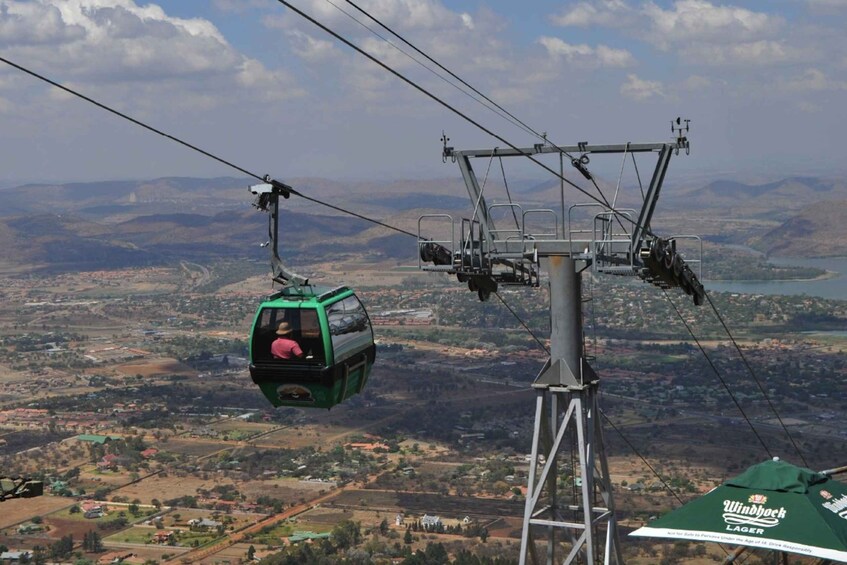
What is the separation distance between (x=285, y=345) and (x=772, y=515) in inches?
233

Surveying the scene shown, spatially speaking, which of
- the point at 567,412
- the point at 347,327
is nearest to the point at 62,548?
the point at 347,327

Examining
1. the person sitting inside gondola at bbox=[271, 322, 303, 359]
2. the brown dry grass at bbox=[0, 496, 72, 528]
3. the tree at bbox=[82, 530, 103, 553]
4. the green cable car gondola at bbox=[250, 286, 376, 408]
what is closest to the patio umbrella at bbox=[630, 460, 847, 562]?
the green cable car gondola at bbox=[250, 286, 376, 408]

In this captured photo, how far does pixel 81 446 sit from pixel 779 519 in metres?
72.6

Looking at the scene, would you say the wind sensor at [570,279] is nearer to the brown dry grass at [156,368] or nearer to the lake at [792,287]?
the brown dry grass at [156,368]

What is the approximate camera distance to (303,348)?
46.5ft

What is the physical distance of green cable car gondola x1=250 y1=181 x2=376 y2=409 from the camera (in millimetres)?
14055

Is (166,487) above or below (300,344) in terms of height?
below

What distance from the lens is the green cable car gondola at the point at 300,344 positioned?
1405cm

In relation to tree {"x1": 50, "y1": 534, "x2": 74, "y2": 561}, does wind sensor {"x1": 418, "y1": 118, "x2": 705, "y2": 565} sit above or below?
above

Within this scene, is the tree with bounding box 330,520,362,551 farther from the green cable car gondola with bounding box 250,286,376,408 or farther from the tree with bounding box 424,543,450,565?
the green cable car gondola with bounding box 250,286,376,408

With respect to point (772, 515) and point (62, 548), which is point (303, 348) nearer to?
point (772, 515)

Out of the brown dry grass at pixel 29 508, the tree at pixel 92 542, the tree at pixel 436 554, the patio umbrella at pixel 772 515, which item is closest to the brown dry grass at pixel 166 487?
the brown dry grass at pixel 29 508

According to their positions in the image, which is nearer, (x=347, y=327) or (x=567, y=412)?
(x=567, y=412)

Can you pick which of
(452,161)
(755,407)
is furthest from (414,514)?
(452,161)
